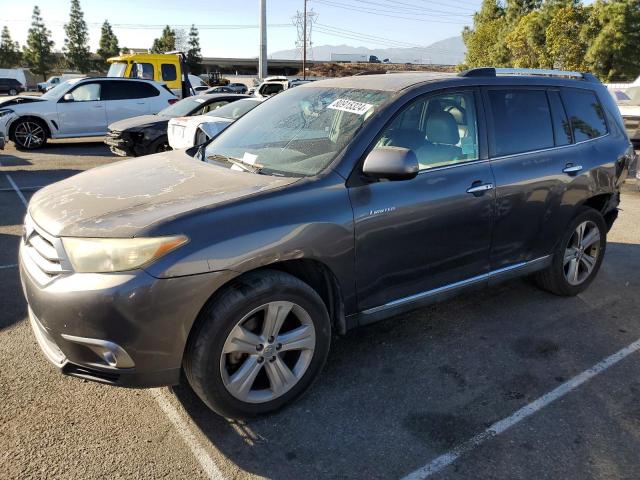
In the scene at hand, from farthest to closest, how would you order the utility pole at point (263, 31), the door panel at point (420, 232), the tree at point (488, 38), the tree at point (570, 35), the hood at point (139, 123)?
the tree at point (488, 38) → the utility pole at point (263, 31) → the tree at point (570, 35) → the hood at point (139, 123) → the door panel at point (420, 232)

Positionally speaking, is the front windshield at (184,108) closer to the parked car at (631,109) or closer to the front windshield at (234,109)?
the front windshield at (234,109)

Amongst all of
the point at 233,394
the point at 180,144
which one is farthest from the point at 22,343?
the point at 180,144

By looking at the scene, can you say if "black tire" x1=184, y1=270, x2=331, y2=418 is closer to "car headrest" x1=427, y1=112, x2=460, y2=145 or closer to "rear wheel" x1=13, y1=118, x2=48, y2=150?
"car headrest" x1=427, y1=112, x2=460, y2=145

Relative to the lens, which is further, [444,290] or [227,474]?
[444,290]

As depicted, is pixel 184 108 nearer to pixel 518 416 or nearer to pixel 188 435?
pixel 188 435

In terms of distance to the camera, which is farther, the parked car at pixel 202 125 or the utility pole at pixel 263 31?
the utility pole at pixel 263 31

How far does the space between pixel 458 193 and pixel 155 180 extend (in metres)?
1.84

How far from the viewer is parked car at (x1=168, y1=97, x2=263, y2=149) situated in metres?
9.13

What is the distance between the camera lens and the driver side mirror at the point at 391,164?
2854 millimetres

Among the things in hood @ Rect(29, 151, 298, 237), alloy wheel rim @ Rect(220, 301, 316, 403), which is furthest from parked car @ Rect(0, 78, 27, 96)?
alloy wheel rim @ Rect(220, 301, 316, 403)

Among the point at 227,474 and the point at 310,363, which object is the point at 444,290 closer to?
the point at 310,363

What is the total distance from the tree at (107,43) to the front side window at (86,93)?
3039 inches

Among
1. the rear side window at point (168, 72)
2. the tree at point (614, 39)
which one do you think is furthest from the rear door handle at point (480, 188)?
the tree at point (614, 39)

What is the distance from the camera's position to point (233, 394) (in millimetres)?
2682
